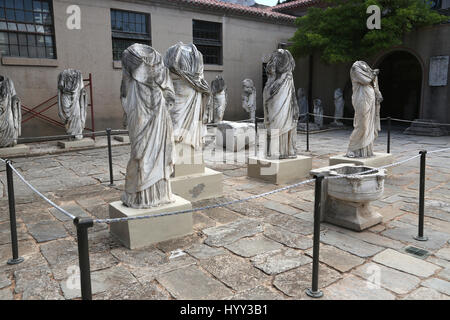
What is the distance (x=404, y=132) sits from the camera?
13.6 metres

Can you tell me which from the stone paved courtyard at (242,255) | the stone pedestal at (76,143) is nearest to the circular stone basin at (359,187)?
the stone paved courtyard at (242,255)

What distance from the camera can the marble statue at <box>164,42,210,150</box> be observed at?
5.09m

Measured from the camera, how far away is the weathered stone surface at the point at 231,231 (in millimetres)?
4027

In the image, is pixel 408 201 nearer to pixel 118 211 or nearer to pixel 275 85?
pixel 275 85

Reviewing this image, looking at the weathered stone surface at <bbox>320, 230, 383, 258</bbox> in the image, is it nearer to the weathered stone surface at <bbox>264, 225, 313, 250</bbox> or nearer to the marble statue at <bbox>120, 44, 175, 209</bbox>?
the weathered stone surface at <bbox>264, 225, 313, 250</bbox>

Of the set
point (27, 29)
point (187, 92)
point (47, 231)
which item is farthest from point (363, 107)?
point (27, 29)

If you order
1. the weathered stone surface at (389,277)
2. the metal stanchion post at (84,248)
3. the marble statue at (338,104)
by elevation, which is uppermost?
the marble statue at (338,104)

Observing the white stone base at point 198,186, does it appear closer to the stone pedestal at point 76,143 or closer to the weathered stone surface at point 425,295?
the weathered stone surface at point 425,295

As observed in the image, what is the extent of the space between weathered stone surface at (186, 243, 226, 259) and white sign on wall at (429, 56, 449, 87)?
12.6 metres

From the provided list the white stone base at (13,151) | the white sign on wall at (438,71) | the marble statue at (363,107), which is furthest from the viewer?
the white sign on wall at (438,71)

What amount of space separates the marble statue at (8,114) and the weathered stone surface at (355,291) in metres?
8.74

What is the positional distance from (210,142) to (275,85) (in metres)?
5.10

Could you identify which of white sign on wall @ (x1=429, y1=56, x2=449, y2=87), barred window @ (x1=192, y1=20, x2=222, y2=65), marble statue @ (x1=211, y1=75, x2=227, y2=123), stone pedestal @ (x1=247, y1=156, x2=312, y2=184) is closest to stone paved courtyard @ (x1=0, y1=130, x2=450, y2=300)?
stone pedestal @ (x1=247, y1=156, x2=312, y2=184)
